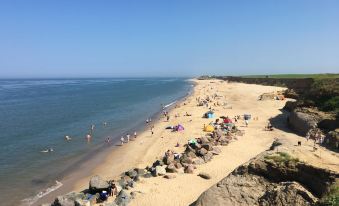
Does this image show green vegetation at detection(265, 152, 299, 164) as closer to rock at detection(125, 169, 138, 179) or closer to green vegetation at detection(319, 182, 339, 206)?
green vegetation at detection(319, 182, 339, 206)

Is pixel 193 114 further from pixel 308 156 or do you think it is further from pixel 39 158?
pixel 308 156

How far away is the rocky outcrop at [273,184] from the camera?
882cm

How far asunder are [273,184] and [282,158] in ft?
2.74

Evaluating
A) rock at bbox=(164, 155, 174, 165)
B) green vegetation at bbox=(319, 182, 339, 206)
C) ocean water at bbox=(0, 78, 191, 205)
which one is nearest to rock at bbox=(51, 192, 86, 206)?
ocean water at bbox=(0, 78, 191, 205)

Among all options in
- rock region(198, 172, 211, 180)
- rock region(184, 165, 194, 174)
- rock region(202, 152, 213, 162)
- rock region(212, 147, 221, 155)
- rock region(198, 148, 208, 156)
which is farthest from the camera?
rock region(212, 147, 221, 155)

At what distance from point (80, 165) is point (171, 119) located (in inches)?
847

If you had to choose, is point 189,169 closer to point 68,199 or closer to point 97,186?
point 97,186

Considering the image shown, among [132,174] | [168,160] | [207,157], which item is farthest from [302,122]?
[132,174]

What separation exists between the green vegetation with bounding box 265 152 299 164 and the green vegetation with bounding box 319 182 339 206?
152cm

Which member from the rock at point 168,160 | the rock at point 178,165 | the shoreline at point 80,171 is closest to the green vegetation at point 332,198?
the rock at point 178,165

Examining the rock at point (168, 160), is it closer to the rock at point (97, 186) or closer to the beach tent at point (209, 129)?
the rock at point (97, 186)

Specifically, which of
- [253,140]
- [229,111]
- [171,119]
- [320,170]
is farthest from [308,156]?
[229,111]

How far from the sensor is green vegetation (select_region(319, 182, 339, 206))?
23.7ft

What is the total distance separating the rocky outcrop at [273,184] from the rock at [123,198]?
305 inches
